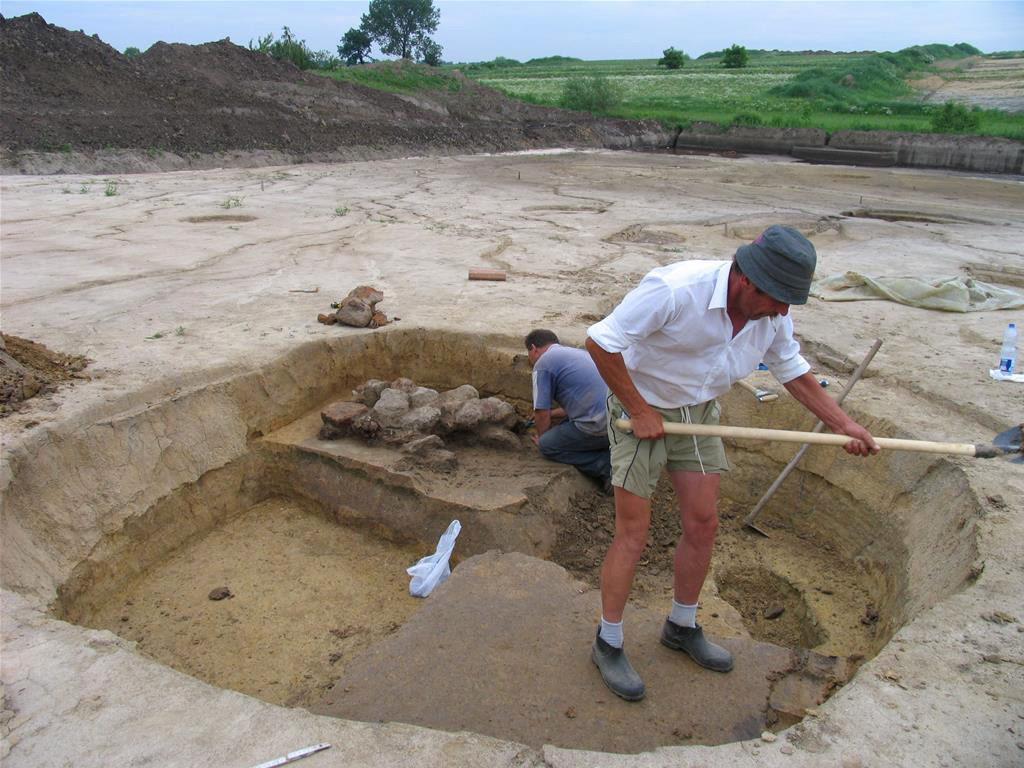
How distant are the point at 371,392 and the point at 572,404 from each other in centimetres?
141

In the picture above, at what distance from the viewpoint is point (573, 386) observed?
4.83 meters

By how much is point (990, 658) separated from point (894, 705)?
461 millimetres

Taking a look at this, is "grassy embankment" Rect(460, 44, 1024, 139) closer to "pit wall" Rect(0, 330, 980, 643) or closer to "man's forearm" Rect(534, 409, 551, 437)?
"pit wall" Rect(0, 330, 980, 643)

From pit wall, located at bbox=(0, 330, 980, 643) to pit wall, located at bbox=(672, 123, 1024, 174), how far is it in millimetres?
18386

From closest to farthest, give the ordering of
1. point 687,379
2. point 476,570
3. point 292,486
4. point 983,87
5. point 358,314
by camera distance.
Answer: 1. point 687,379
2. point 476,570
3. point 292,486
4. point 358,314
5. point 983,87

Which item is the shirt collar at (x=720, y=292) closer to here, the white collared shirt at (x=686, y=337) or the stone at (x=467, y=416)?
the white collared shirt at (x=686, y=337)

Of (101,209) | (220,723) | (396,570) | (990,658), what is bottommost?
(396,570)

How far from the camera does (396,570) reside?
440 centimetres

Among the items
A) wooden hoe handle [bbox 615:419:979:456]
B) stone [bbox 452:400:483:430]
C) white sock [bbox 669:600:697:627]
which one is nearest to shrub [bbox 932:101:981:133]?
stone [bbox 452:400:483:430]

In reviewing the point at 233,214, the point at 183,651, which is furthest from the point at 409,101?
the point at 183,651

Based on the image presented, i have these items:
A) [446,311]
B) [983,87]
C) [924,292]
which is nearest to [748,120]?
[983,87]

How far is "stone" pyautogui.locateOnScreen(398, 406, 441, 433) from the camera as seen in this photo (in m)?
4.86

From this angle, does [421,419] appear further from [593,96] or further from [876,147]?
[593,96]

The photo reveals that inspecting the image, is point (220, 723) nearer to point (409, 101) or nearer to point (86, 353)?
point (86, 353)
